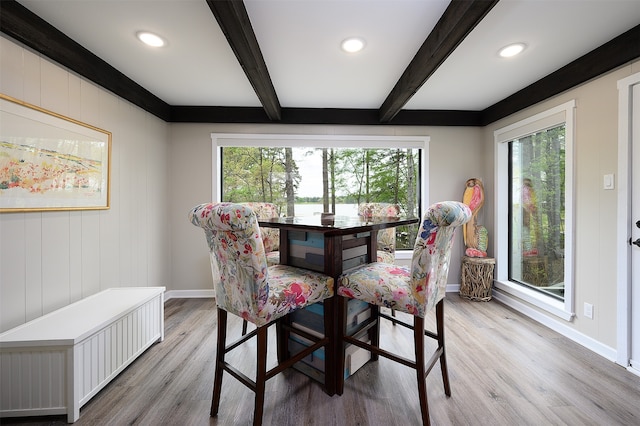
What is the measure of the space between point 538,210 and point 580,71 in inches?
53.6

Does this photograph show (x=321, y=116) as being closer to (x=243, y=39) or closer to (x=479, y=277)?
(x=243, y=39)

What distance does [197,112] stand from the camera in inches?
132

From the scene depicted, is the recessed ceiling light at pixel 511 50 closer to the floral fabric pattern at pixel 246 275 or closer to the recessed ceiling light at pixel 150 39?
the floral fabric pattern at pixel 246 275

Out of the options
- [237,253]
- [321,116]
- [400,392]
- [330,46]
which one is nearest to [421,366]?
[400,392]

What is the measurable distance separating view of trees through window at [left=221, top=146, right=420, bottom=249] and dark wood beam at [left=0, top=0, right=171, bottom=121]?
1.22 metres

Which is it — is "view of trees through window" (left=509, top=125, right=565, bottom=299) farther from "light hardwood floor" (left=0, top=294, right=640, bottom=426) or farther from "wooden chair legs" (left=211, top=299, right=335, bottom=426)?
"wooden chair legs" (left=211, top=299, right=335, bottom=426)

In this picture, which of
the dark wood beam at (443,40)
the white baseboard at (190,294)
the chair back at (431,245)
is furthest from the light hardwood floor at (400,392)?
the dark wood beam at (443,40)

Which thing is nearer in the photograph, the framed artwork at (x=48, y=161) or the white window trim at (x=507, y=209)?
the framed artwork at (x=48, y=161)

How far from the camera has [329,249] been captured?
62.9 inches

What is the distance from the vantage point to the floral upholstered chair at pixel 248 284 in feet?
3.87

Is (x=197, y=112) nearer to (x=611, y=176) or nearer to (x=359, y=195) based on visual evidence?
(x=359, y=195)

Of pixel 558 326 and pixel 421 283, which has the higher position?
pixel 421 283

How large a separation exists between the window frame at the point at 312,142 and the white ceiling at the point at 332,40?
2.00ft

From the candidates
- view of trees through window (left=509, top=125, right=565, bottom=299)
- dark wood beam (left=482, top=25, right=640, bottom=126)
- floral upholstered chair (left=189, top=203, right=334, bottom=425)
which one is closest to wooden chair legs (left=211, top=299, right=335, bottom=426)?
floral upholstered chair (left=189, top=203, right=334, bottom=425)
